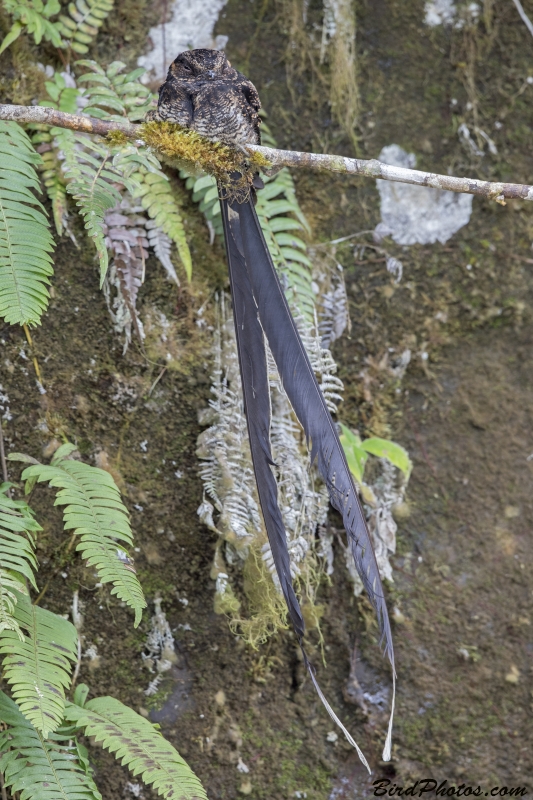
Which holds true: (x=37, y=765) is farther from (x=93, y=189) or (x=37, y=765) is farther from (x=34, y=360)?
(x=93, y=189)

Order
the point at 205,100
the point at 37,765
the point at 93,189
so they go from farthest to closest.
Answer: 1. the point at 205,100
2. the point at 93,189
3. the point at 37,765

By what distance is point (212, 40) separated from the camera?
2535 mm

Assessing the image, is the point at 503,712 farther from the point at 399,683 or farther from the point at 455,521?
the point at 455,521

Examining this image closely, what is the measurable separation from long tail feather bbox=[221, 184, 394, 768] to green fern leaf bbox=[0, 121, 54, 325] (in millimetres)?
517

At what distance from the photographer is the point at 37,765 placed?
63.2 inches

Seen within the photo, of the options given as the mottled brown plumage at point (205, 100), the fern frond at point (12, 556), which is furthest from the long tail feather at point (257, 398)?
the fern frond at point (12, 556)

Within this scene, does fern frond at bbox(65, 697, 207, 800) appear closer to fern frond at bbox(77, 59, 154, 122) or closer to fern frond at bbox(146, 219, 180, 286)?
fern frond at bbox(146, 219, 180, 286)

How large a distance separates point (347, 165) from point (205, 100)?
1.63 ft

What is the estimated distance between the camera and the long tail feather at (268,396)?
1610 millimetres

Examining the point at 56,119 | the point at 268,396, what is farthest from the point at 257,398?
the point at 56,119

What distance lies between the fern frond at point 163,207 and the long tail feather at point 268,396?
243mm

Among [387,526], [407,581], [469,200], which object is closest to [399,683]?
[407,581]

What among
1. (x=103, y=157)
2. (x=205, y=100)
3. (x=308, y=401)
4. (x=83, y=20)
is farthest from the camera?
(x=83, y=20)

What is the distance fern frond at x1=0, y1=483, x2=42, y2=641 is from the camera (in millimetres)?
1527
